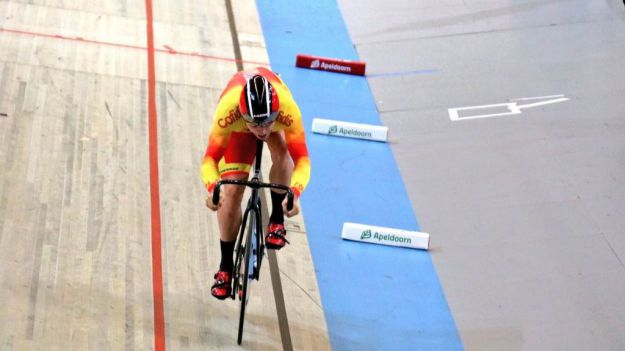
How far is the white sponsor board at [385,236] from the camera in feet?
23.3

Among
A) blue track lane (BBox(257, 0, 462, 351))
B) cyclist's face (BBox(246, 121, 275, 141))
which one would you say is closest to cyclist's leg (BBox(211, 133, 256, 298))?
cyclist's face (BBox(246, 121, 275, 141))

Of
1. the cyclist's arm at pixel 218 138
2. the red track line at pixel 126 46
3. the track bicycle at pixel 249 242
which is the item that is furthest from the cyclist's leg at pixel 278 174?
the red track line at pixel 126 46

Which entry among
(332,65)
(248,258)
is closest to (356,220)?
(248,258)

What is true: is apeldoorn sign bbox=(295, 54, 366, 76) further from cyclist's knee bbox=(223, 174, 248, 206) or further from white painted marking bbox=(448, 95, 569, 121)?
cyclist's knee bbox=(223, 174, 248, 206)

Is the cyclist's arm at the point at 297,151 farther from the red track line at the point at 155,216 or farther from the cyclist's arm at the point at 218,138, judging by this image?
the red track line at the point at 155,216

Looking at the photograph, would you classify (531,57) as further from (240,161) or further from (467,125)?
(240,161)

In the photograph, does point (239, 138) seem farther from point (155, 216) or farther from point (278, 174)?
point (155, 216)

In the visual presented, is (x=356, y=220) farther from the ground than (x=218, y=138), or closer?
closer

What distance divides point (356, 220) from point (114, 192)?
5.42 feet

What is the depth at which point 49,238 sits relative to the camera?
6527 mm

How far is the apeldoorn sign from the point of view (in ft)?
30.9

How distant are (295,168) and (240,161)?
36cm

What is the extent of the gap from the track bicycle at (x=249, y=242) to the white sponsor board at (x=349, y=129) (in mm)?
2597

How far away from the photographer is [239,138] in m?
5.50
